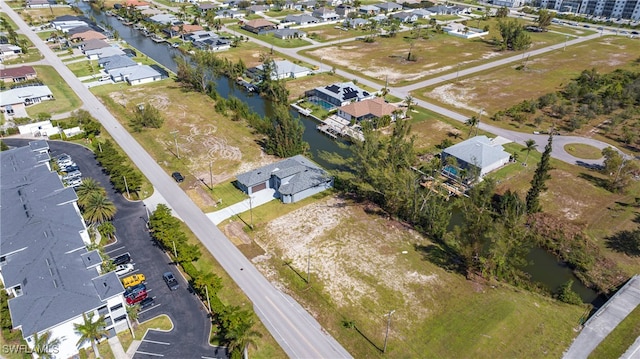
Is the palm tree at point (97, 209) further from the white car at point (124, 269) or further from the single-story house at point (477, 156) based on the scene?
the single-story house at point (477, 156)

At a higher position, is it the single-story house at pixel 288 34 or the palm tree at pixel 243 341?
the single-story house at pixel 288 34

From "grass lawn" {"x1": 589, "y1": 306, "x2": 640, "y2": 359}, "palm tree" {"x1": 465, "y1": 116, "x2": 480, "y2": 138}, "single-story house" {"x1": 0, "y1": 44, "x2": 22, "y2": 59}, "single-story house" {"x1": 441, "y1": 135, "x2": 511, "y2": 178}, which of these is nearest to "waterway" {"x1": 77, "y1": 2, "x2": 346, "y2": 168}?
"single-story house" {"x1": 441, "y1": 135, "x2": 511, "y2": 178}

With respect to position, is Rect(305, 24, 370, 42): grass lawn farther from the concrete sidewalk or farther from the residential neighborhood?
the concrete sidewalk

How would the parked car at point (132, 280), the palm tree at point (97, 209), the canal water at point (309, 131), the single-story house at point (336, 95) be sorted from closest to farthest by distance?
the parked car at point (132, 280) < the canal water at point (309, 131) < the palm tree at point (97, 209) < the single-story house at point (336, 95)

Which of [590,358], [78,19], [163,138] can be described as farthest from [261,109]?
[78,19]

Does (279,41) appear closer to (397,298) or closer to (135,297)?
(135,297)

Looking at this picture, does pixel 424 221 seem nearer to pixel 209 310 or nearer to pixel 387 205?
pixel 387 205

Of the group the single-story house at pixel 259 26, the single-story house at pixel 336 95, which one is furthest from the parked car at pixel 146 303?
the single-story house at pixel 259 26
